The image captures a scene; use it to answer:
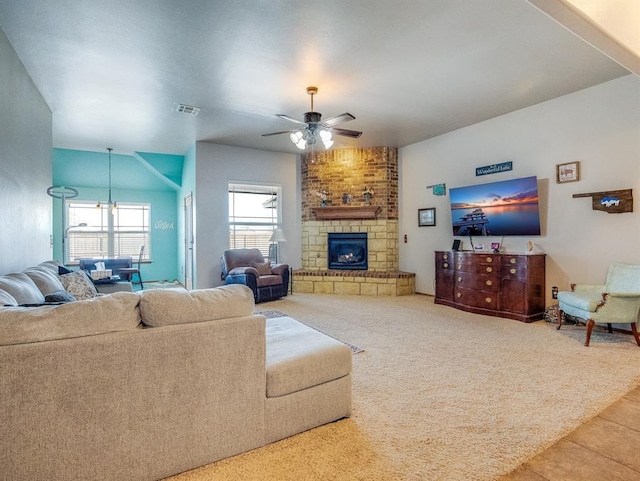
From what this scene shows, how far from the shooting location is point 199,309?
5.20ft

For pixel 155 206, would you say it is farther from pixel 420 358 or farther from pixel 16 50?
pixel 420 358

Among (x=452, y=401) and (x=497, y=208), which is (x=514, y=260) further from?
(x=452, y=401)

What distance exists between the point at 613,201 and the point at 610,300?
4.05ft

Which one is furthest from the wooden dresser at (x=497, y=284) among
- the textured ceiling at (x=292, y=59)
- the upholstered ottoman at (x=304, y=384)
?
the upholstered ottoman at (x=304, y=384)

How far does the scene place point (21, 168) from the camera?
3217 millimetres

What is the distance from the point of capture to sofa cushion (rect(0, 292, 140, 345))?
4.17 ft

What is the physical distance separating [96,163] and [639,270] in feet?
29.5

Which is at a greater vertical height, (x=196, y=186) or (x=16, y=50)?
(x=16, y=50)

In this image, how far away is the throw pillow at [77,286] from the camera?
115 inches

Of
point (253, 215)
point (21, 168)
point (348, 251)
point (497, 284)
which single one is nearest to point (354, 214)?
point (348, 251)

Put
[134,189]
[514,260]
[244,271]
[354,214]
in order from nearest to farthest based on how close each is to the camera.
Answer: [514,260] → [244,271] → [354,214] → [134,189]

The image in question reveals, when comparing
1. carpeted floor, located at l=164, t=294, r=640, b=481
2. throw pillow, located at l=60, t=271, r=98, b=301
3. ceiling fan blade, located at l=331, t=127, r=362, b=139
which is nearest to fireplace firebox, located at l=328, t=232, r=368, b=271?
carpeted floor, located at l=164, t=294, r=640, b=481

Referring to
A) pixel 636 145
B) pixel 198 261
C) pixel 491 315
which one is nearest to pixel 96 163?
pixel 198 261

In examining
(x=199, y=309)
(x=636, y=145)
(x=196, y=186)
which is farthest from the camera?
(x=196, y=186)
